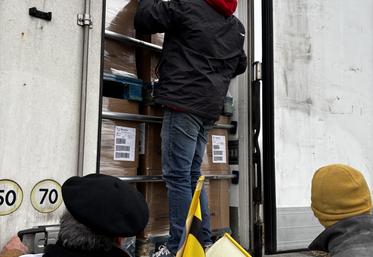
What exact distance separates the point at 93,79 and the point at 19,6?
46 centimetres

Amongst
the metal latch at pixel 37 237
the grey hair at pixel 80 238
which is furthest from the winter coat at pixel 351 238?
the metal latch at pixel 37 237

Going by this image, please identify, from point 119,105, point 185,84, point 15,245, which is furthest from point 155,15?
point 15,245

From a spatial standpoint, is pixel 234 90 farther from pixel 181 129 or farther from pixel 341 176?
pixel 341 176

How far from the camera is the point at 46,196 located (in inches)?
77.4

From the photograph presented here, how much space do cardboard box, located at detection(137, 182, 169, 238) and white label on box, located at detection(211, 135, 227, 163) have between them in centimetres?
46

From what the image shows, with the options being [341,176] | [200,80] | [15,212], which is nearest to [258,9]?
[200,80]

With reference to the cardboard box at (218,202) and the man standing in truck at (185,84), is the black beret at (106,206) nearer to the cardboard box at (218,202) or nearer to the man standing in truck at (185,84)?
the man standing in truck at (185,84)

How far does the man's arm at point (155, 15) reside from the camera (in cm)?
244

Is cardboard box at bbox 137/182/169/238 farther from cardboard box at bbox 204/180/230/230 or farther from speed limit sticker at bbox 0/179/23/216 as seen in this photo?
speed limit sticker at bbox 0/179/23/216

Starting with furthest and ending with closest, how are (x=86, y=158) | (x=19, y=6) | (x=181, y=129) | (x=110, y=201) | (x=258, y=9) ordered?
1. (x=258, y=9)
2. (x=181, y=129)
3. (x=86, y=158)
4. (x=19, y=6)
5. (x=110, y=201)

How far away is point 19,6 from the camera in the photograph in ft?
6.38

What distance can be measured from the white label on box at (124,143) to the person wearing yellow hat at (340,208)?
1294mm

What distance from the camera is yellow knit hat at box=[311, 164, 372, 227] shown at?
1.45 meters

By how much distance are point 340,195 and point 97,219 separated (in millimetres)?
787
